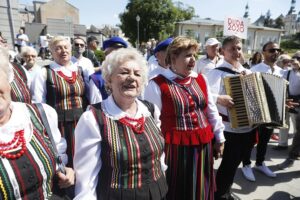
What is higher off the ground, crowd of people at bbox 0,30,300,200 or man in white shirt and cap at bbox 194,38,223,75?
man in white shirt and cap at bbox 194,38,223,75

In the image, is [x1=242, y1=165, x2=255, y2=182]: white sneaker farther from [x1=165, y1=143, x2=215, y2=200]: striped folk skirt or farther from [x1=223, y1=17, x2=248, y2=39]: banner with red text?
[x1=223, y1=17, x2=248, y2=39]: banner with red text

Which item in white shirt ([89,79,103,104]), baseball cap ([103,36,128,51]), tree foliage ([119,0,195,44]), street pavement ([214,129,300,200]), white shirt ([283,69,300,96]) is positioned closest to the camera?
white shirt ([89,79,103,104])

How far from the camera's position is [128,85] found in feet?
5.78

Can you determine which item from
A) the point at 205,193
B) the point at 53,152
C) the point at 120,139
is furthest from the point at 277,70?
the point at 53,152

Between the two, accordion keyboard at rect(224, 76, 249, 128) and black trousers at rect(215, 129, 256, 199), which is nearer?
accordion keyboard at rect(224, 76, 249, 128)

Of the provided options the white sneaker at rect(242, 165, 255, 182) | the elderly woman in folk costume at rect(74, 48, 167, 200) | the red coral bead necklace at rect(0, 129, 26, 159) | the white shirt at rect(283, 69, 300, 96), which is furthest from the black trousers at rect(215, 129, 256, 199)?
the red coral bead necklace at rect(0, 129, 26, 159)

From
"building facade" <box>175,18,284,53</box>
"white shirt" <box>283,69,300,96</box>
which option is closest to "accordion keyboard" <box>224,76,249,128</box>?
"white shirt" <box>283,69,300,96</box>

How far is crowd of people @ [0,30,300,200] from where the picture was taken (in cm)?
136

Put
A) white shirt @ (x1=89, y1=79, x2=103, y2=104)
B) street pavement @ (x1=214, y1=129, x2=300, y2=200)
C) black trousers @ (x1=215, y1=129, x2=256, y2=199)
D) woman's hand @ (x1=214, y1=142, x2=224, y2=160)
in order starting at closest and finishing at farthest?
woman's hand @ (x1=214, y1=142, x2=224, y2=160) < black trousers @ (x1=215, y1=129, x2=256, y2=199) < white shirt @ (x1=89, y1=79, x2=103, y2=104) < street pavement @ (x1=214, y1=129, x2=300, y2=200)

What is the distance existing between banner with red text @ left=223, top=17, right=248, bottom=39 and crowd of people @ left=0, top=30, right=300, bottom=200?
1.25m

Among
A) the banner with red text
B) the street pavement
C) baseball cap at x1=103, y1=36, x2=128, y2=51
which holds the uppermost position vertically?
the banner with red text

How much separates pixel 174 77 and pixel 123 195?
1241 mm

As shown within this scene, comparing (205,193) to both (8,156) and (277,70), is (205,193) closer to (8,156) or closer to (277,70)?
(8,156)

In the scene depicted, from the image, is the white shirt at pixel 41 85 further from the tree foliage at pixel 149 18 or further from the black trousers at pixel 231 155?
the tree foliage at pixel 149 18
